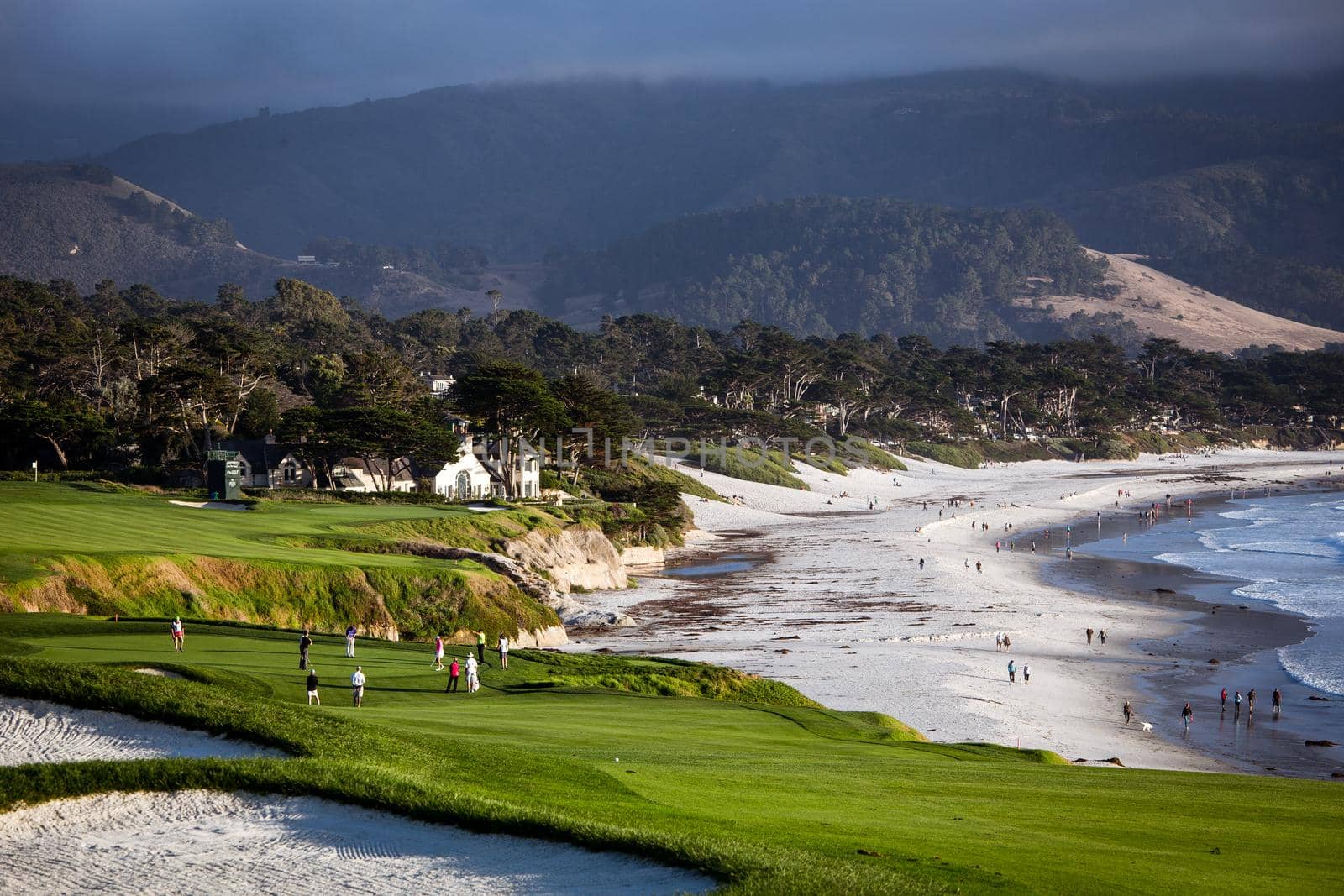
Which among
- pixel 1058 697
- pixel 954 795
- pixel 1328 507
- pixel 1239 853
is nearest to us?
pixel 1239 853

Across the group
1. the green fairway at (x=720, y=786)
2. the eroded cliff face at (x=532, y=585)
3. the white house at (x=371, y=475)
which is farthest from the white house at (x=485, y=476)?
the green fairway at (x=720, y=786)

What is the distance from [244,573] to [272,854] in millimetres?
25654

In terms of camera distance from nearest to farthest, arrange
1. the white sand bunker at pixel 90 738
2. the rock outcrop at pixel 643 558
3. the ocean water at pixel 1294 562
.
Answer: the white sand bunker at pixel 90 738 → the ocean water at pixel 1294 562 → the rock outcrop at pixel 643 558

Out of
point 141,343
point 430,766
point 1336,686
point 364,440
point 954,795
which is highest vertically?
point 141,343

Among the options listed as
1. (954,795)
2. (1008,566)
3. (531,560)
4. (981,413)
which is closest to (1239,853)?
(954,795)

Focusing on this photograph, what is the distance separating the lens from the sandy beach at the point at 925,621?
120 ft

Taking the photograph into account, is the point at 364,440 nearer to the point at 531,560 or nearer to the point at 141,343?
the point at 531,560

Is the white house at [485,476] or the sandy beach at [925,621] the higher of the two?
the white house at [485,476]

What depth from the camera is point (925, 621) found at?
5312 centimetres

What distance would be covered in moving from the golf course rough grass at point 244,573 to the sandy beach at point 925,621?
654 cm

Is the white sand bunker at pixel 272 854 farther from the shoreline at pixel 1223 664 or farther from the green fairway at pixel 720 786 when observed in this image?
the shoreline at pixel 1223 664

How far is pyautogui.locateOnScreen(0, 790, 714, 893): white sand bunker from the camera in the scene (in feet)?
38.1

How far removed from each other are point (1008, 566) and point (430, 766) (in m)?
60.6

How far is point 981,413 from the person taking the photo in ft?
656
